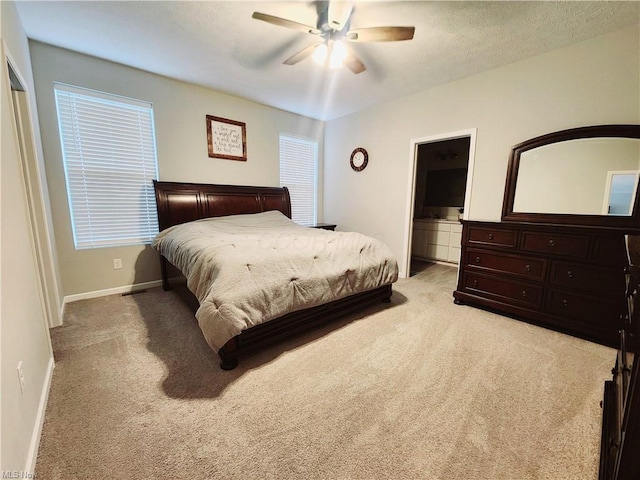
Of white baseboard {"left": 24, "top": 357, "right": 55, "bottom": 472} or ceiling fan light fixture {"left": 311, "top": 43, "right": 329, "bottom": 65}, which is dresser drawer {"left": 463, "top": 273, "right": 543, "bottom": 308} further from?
white baseboard {"left": 24, "top": 357, "right": 55, "bottom": 472}

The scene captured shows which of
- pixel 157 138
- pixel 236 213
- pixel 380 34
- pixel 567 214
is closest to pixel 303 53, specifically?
pixel 380 34

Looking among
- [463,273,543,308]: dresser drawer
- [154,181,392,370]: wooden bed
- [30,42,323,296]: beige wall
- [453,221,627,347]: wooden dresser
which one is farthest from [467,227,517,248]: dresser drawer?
[30,42,323,296]: beige wall

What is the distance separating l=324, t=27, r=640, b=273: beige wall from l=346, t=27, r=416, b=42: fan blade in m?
1.58

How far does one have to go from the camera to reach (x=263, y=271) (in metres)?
1.83

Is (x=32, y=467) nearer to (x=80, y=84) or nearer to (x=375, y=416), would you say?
(x=375, y=416)

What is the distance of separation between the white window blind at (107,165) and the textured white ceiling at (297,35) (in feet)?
1.61

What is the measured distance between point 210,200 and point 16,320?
2516 mm

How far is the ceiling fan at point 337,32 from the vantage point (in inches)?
68.4

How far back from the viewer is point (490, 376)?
A: 1.67m

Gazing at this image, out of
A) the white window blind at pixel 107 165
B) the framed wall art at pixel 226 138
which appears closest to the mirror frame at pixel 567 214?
the framed wall art at pixel 226 138

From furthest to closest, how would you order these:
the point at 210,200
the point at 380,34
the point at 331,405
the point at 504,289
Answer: the point at 210,200 → the point at 504,289 → the point at 380,34 → the point at 331,405

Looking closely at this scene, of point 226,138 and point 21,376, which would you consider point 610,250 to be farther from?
point 226,138

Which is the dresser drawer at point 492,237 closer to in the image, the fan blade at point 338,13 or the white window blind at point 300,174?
the fan blade at point 338,13

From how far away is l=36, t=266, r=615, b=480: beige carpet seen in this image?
111 cm
